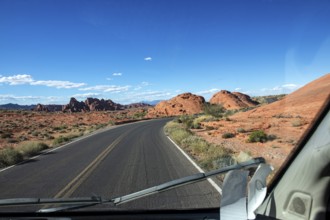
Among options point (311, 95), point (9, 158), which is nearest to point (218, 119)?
point (9, 158)

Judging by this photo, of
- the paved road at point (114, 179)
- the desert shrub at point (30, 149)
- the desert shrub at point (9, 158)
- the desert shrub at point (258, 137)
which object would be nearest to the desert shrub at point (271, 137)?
the desert shrub at point (258, 137)

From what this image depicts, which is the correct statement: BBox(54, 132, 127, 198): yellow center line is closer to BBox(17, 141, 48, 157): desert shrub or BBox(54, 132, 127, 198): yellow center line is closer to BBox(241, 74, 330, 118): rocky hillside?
BBox(241, 74, 330, 118): rocky hillside

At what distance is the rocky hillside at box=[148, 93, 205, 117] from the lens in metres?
133

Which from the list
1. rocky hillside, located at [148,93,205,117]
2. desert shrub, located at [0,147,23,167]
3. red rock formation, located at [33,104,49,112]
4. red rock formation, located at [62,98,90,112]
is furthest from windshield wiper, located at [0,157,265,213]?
red rock formation, located at [33,104,49,112]

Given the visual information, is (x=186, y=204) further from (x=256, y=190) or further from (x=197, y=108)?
(x=197, y=108)

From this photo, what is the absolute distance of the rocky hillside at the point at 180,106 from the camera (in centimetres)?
13275

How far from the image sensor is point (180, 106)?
459ft

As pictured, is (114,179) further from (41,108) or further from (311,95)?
(41,108)

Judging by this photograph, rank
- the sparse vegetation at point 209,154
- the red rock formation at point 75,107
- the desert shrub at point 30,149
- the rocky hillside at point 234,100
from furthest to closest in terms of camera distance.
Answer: the red rock formation at point 75,107 < the rocky hillside at point 234,100 < the desert shrub at point 30,149 < the sparse vegetation at point 209,154

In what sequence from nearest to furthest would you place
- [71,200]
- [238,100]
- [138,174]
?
[71,200]
[138,174]
[238,100]

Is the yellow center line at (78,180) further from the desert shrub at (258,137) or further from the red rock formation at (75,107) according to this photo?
the red rock formation at (75,107)

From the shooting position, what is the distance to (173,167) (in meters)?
14.4

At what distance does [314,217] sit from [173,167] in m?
12.0

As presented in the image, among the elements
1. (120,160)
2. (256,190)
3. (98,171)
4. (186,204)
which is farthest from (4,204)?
(120,160)
